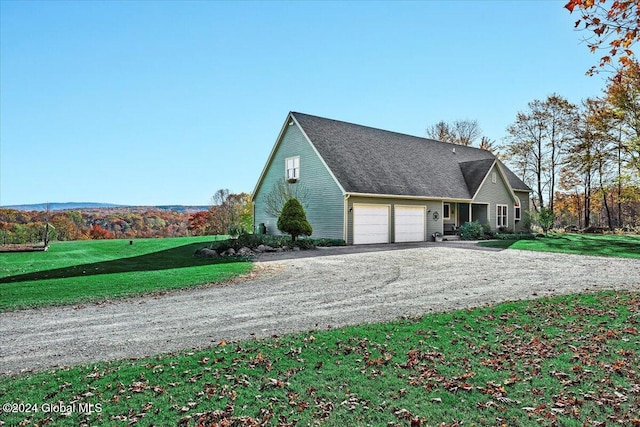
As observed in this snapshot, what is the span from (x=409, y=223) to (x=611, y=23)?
1800 cm

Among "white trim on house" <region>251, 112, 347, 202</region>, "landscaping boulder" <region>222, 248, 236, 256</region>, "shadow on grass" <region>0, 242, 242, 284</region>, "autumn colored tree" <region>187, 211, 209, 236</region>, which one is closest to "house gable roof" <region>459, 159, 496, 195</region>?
"white trim on house" <region>251, 112, 347, 202</region>

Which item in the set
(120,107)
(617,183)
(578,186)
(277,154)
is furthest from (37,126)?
(578,186)

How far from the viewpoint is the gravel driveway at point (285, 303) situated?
223 inches

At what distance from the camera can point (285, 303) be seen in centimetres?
820

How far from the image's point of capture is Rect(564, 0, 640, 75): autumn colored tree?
5.90 meters

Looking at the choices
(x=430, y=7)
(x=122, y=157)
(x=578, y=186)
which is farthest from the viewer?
(x=578, y=186)

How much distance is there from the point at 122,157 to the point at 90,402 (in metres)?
23.0

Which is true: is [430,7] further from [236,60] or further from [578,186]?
[578,186]

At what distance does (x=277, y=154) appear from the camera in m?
25.2

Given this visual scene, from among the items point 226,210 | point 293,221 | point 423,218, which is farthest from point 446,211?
point 226,210

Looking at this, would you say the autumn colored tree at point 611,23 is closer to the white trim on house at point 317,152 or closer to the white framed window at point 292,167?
the white trim on house at point 317,152

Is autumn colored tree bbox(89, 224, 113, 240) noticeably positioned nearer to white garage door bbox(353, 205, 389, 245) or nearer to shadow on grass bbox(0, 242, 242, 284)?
shadow on grass bbox(0, 242, 242, 284)

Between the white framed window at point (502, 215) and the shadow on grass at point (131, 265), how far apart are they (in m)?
21.7

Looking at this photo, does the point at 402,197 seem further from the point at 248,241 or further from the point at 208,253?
the point at 208,253
